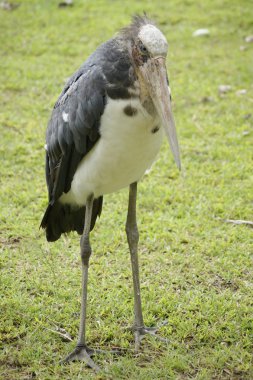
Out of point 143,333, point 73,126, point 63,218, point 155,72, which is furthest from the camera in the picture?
point 63,218

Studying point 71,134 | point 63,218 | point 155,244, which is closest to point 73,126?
point 71,134

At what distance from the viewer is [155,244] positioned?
533 cm

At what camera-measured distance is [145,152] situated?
3.75 m

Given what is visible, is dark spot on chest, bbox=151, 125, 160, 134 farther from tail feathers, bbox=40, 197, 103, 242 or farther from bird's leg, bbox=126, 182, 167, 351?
tail feathers, bbox=40, 197, 103, 242

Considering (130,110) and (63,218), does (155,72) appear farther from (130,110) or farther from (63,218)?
(63,218)

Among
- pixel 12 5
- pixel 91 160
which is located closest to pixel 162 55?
pixel 91 160

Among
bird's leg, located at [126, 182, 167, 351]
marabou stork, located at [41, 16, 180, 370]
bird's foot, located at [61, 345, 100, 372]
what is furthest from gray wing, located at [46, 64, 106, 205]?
bird's foot, located at [61, 345, 100, 372]

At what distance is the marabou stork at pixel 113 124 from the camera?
351cm

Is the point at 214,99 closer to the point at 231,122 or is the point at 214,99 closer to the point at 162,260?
the point at 231,122

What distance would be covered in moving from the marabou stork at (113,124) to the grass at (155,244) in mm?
323

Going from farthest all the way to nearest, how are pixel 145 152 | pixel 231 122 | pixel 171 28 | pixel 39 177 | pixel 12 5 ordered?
pixel 12 5 → pixel 171 28 → pixel 231 122 → pixel 39 177 → pixel 145 152

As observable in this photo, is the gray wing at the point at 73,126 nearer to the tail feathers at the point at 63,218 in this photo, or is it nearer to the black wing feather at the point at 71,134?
the black wing feather at the point at 71,134

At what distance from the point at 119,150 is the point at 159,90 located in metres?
0.43

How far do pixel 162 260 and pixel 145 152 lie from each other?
5.18ft
